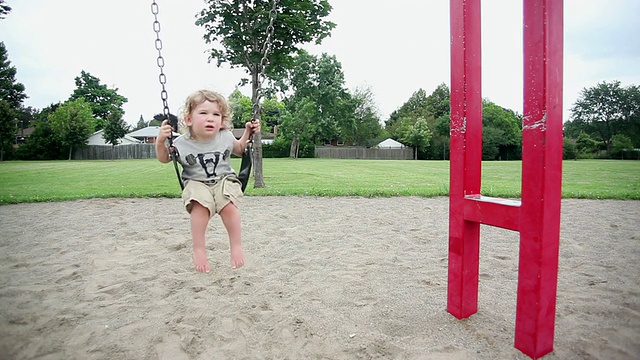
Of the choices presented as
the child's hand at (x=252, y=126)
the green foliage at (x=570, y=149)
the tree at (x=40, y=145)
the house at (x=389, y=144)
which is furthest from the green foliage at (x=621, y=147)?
the tree at (x=40, y=145)

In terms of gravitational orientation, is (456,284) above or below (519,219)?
below

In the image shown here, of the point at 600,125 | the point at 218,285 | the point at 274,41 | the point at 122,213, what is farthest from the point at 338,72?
the point at 218,285

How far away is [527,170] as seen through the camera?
2172 millimetres

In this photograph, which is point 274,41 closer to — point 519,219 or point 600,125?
point 519,219

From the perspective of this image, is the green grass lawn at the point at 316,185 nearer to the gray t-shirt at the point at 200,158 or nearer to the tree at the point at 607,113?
the tree at the point at 607,113

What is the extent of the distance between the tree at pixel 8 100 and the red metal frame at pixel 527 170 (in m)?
30.8

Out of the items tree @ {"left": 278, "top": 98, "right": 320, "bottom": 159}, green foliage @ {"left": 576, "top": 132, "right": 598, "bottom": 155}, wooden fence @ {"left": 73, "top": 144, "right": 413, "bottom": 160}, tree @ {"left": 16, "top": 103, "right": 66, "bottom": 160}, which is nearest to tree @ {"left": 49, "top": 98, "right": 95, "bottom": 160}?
tree @ {"left": 16, "top": 103, "right": 66, "bottom": 160}

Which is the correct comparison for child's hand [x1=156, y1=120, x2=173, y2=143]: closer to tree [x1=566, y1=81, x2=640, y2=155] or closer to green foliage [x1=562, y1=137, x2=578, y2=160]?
tree [x1=566, y1=81, x2=640, y2=155]

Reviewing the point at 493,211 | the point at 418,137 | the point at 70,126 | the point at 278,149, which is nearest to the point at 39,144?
the point at 70,126

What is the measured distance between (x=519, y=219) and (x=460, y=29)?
129 centimetres

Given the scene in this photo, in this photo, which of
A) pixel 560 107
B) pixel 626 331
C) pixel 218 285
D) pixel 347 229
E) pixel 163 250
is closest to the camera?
pixel 560 107

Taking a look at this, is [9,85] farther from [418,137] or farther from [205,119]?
[418,137]

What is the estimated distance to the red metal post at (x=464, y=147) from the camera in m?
2.49

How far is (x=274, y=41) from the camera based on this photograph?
938cm
